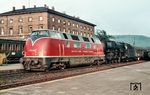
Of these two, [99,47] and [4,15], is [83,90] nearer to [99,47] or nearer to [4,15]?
[99,47]

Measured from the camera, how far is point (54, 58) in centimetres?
2527

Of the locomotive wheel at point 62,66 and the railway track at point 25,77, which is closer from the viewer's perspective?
the railway track at point 25,77

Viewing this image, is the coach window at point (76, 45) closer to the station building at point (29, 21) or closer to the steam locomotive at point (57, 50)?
the steam locomotive at point (57, 50)

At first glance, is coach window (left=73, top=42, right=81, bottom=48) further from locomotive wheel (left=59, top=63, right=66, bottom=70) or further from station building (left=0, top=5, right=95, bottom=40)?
station building (left=0, top=5, right=95, bottom=40)

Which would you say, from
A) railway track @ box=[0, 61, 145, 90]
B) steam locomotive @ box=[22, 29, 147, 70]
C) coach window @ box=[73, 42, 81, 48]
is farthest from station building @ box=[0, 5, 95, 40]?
railway track @ box=[0, 61, 145, 90]

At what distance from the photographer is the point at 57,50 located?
85.3 feet

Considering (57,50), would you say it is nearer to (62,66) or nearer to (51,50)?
(51,50)

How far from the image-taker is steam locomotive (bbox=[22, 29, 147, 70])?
24516mm

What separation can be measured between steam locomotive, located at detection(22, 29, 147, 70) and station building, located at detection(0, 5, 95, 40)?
141 ft

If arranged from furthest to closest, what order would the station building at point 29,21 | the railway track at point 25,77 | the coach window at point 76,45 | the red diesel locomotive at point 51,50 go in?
the station building at point 29,21
the coach window at point 76,45
the red diesel locomotive at point 51,50
the railway track at point 25,77

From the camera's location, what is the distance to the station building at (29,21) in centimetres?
7781

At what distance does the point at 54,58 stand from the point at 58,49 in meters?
1.19

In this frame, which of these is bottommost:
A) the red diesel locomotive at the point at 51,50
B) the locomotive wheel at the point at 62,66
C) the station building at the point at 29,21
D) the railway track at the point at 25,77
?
the railway track at the point at 25,77

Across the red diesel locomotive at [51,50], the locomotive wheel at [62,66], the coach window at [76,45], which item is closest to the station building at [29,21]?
the coach window at [76,45]
